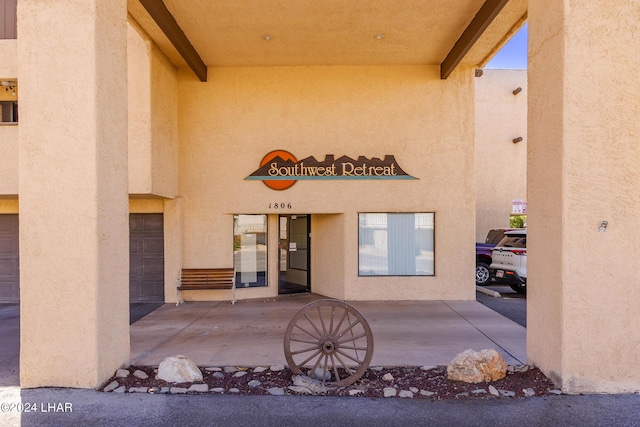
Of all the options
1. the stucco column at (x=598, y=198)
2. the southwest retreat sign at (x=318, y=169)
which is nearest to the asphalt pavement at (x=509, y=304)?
the stucco column at (x=598, y=198)

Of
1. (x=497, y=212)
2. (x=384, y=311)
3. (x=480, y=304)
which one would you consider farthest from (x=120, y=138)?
(x=497, y=212)

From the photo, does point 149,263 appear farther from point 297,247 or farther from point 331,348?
point 331,348

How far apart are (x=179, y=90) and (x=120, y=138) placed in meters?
5.38

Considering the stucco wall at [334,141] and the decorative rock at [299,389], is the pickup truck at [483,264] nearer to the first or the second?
the stucco wall at [334,141]

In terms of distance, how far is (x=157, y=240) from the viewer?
1023 centimetres

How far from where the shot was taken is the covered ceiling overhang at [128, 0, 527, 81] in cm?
764

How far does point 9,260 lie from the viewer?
33.9 ft

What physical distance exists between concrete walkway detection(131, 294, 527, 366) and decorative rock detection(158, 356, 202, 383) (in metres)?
0.56

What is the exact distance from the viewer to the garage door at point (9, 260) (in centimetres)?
1030

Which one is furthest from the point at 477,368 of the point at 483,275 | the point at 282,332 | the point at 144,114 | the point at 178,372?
the point at 483,275

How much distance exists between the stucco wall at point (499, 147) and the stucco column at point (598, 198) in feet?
45.9

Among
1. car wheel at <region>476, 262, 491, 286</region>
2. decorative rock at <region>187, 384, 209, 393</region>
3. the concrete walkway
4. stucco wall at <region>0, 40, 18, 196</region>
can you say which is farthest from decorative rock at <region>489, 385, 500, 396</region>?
stucco wall at <region>0, 40, 18, 196</region>

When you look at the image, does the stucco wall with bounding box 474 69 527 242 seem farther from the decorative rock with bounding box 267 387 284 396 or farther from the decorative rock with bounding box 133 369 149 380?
the decorative rock with bounding box 133 369 149 380

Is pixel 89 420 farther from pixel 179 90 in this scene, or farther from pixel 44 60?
pixel 179 90
